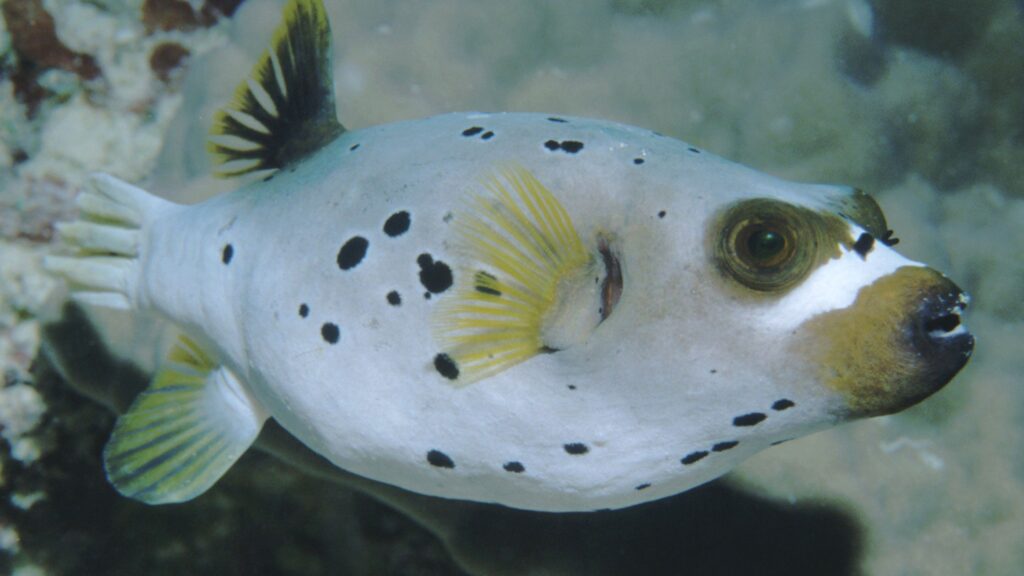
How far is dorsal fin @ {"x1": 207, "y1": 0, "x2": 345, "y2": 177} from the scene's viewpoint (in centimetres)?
242

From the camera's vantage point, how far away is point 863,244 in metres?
1.64

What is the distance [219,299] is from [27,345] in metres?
1.90

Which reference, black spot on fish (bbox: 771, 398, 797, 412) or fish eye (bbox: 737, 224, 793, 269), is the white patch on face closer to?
fish eye (bbox: 737, 224, 793, 269)

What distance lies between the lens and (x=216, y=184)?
10.7 feet

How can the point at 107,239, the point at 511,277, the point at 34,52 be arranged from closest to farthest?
the point at 511,277
the point at 107,239
the point at 34,52

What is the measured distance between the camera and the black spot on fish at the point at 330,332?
79.4 inches

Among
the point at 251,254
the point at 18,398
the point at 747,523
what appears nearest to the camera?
the point at 251,254

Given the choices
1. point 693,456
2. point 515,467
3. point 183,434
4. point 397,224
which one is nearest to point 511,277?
point 397,224

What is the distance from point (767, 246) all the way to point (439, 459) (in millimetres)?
1018

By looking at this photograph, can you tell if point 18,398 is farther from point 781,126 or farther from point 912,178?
point 912,178

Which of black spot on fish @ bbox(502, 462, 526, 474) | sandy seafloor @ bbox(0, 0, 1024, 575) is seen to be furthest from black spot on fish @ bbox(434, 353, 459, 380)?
sandy seafloor @ bbox(0, 0, 1024, 575)

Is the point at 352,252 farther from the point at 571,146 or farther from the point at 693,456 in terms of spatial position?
the point at 693,456

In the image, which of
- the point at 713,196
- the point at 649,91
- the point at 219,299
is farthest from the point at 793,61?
→ the point at 219,299

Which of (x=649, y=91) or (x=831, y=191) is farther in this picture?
(x=649, y=91)
